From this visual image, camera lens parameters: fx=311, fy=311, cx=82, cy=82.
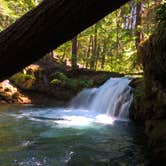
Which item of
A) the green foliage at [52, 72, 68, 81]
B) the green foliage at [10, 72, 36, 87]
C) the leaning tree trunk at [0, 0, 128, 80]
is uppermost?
the green foliage at [52, 72, 68, 81]

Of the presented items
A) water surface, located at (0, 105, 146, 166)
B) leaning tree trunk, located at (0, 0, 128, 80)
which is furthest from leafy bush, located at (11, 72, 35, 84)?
leaning tree trunk, located at (0, 0, 128, 80)

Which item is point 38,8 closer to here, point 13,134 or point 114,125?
point 13,134

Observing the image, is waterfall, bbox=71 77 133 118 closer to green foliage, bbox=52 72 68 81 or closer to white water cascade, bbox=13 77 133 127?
white water cascade, bbox=13 77 133 127

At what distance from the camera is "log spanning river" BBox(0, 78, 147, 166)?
23.0 feet

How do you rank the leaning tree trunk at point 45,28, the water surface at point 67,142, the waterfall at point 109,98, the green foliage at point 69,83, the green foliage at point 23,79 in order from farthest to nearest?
the green foliage at point 23,79 → the green foliage at point 69,83 → the waterfall at point 109,98 → the water surface at point 67,142 → the leaning tree trunk at point 45,28

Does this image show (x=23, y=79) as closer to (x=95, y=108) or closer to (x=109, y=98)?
(x=95, y=108)

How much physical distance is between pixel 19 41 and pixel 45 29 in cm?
16

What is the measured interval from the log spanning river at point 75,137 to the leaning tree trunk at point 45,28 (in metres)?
5.28

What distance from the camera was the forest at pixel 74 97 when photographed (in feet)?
5.37

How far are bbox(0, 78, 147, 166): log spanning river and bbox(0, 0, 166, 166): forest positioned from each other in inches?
0.9

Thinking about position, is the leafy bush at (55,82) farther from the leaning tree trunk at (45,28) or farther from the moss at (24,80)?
the leaning tree trunk at (45,28)

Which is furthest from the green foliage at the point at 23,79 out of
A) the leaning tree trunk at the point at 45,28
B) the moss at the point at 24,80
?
the leaning tree trunk at the point at 45,28

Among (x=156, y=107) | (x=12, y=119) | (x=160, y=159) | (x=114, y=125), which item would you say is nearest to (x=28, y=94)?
(x=12, y=119)

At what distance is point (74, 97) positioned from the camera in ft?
60.9
